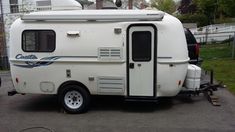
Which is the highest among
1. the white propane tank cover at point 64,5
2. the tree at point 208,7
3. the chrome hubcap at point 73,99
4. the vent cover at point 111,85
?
the tree at point 208,7

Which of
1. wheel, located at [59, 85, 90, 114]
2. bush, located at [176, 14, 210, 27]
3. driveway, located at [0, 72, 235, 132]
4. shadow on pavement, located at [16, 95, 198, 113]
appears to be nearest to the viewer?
driveway, located at [0, 72, 235, 132]

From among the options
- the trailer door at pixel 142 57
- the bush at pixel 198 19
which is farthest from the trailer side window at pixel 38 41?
the bush at pixel 198 19

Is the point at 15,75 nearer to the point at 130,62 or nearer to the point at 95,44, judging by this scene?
the point at 95,44

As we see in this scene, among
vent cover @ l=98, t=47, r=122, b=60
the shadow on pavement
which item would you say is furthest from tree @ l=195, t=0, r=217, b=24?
vent cover @ l=98, t=47, r=122, b=60

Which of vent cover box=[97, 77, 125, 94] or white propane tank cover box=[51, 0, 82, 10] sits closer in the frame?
vent cover box=[97, 77, 125, 94]

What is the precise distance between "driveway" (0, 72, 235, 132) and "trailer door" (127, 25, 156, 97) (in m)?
0.78

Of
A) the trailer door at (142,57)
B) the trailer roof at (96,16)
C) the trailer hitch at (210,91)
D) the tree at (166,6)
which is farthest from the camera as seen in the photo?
the tree at (166,6)

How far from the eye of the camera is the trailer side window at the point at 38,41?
28.6 ft

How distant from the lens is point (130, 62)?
Answer: 848cm

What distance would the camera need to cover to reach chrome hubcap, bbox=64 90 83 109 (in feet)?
28.7

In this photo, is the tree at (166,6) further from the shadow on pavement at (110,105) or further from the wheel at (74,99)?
the wheel at (74,99)

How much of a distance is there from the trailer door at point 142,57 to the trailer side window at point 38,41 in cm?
197

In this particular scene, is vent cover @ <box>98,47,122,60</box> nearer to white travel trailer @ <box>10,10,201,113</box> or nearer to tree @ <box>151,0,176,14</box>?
white travel trailer @ <box>10,10,201,113</box>

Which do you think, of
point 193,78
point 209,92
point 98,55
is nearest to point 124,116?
point 98,55
